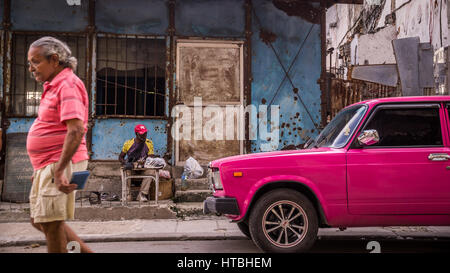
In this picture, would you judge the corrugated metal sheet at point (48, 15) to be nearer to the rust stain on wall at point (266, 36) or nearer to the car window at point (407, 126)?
the rust stain on wall at point (266, 36)

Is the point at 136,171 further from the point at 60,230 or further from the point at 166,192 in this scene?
the point at 60,230

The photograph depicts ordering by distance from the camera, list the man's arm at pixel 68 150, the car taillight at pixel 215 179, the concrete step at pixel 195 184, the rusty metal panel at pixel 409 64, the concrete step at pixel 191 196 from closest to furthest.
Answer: the man's arm at pixel 68 150 < the car taillight at pixel 215 179 < the rusty metal panel at pixel 409 64 < the concrete step at pixel 191 196 < the concrete step at pixel 195 184

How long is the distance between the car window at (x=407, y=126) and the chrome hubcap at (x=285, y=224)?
1279 mm

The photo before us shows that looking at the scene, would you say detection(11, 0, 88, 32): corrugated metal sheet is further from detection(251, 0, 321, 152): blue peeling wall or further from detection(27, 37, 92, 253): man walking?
detection(27, 37, 92, 253): man walking

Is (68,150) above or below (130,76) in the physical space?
below

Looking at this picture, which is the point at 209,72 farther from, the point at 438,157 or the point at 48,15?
the point at 438,157

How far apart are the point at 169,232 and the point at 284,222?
2332 mm

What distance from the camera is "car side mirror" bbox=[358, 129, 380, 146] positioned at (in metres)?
5.14

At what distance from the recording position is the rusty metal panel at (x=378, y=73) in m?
9.29

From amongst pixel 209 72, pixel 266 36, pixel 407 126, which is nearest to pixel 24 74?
pixel 209 72

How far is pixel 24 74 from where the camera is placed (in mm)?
10508

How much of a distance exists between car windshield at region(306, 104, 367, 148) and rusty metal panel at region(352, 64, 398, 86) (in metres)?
3.56

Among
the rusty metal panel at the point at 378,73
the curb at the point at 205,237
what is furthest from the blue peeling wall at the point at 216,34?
the curb at the point at 205,237
